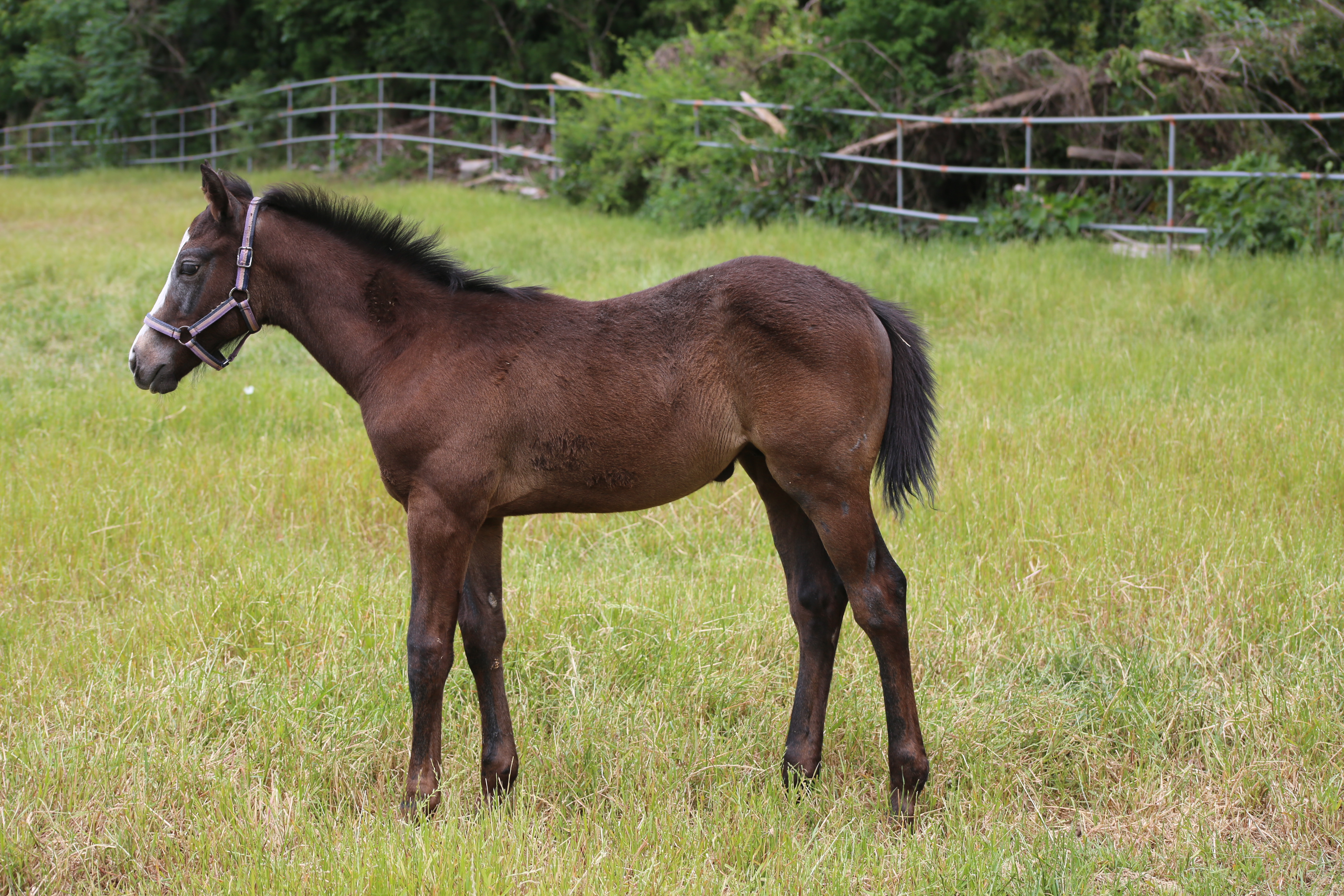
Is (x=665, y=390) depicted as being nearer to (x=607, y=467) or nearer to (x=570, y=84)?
(x=607, y=467)

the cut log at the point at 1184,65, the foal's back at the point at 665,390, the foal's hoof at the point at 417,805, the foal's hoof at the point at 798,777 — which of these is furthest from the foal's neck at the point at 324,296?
the cut log at the point at 1184,65

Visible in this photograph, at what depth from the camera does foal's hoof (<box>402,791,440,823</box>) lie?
3359 mm

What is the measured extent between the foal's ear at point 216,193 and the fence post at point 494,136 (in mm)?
18373

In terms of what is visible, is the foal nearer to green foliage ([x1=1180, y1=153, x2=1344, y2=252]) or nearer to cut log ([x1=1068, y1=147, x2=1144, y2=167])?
green foliage ([x1=1180, y1=153, x2=1344, y2=252])

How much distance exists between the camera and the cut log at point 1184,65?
460 inches

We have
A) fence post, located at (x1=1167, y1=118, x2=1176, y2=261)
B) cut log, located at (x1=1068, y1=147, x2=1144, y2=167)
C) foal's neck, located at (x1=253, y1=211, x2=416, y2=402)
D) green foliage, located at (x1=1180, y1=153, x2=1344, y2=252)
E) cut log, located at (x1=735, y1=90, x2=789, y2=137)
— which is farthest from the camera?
cut log, located at (x1=735, y1=90, x2=789, y2=137)

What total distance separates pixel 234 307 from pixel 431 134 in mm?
20325

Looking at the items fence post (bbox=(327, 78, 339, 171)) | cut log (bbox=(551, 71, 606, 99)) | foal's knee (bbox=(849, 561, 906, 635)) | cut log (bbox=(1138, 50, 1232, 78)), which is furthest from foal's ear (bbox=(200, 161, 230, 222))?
fence post (bbox=(327, 78, 339, 171))

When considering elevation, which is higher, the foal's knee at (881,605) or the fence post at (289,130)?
the fence post at (289,130)

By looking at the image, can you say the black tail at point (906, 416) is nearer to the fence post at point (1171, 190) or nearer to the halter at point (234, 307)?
the halter at point (234, 307)

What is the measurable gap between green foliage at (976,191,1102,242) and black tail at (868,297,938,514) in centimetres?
927

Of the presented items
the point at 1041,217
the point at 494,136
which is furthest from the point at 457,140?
the point at 1041,217

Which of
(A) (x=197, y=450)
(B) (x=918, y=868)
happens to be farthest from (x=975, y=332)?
(B) (x=918, y=868)

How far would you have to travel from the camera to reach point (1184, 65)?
38.6 feet
